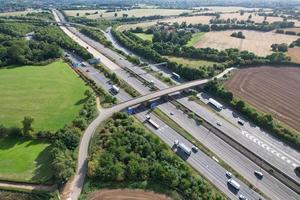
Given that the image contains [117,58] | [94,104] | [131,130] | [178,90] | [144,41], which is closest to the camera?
[131,130]

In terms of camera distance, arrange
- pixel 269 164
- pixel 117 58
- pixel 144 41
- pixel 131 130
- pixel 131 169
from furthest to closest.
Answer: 1. pixel 144 41
2. pixel 117 58
3. pixel 131 130
4. pixel 269 164
5. pixel 131 169

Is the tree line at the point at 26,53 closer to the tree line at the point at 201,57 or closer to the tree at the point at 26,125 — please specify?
the tree line at the point at 201,57

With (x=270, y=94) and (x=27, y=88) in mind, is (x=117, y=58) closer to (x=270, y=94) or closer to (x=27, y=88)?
(x=27, y=88)

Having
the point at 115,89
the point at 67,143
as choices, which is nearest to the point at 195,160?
the point at 67,143

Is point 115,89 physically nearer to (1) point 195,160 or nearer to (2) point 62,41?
(1) point 195,160

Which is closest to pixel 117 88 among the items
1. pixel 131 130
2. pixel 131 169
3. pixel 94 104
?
pixel 94 104

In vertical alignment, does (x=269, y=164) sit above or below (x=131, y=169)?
below

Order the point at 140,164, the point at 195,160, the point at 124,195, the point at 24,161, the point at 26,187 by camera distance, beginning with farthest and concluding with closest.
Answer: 1. the point at 195,160
2. the point at 24,161
3. the point at 140,164
4. the point at 26,187
5. the point at 124,195
